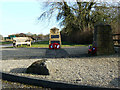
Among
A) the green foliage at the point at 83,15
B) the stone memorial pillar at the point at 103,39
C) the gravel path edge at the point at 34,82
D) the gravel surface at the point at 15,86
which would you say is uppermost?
the green foliage at the point at 83,15

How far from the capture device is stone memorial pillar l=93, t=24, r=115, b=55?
22.3ft

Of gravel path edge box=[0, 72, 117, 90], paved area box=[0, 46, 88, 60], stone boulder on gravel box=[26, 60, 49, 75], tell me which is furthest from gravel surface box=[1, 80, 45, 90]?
paved area box=[0, 46, 88, 60]

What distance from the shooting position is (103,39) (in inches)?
269

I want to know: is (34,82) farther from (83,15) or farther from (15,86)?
(83,15)

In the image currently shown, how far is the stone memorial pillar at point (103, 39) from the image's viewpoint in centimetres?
680

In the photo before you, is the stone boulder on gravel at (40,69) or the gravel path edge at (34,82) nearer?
the gravel path edge at (34,82)

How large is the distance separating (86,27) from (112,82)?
670 inches

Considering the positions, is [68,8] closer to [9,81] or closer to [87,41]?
[87,41]

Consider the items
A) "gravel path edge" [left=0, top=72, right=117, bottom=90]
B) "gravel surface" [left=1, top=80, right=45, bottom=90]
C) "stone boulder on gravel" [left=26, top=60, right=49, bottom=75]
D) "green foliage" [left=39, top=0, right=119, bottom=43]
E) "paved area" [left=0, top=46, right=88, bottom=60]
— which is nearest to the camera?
"gravel path edge" [left=0, top=72, right=117, bottom=90]

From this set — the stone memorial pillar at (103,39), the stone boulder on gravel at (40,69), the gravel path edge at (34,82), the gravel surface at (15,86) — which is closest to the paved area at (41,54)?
the stone memorial pillar at (103,39)

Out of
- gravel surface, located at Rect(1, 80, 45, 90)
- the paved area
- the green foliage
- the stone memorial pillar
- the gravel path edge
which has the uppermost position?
the green foliage

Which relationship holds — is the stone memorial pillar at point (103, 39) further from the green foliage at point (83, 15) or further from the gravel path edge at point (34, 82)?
the green foliage at point (83, 15)

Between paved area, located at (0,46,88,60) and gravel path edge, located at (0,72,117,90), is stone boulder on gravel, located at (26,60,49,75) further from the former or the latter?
paved area, located at (0,46,88,60)

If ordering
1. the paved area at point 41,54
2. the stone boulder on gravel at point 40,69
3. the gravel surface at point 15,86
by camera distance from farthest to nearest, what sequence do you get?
the paved area at point 41,54 < the stone boulder on gravel at point 40,69 < the gravel surface at point 15,86
